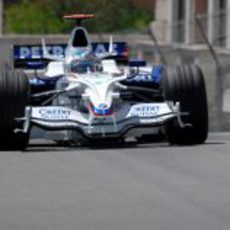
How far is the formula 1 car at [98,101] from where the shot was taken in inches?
637

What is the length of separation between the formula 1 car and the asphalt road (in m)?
0.35

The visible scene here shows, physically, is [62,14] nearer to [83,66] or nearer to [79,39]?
[79,39]

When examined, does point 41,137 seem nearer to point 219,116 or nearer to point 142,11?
point 219,116

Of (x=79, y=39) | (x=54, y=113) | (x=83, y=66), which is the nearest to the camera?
(x=54, y=113)

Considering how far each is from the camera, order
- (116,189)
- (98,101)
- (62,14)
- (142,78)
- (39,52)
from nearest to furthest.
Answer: (116,189), (98,101), (142,78), (39,52), (62,14)

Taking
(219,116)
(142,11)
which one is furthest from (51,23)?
(219,116)

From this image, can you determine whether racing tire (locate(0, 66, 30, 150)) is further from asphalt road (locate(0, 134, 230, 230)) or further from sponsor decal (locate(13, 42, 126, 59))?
sponsor decal (locate(13, 42, 126, 59))

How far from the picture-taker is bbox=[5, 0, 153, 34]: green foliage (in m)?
57.6

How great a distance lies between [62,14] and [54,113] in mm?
42682

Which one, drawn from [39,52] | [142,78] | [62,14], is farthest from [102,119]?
[62,14]

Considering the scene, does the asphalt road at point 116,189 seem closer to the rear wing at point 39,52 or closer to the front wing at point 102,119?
the front wing at point 102,119

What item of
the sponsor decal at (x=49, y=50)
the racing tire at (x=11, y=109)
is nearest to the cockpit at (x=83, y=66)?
the sponsor decal at (x=49, y=50)

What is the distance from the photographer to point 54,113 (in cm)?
1609

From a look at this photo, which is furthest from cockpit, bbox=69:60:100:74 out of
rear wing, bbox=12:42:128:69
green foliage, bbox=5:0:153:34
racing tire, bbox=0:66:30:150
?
green foliage, bbox=5:0:153:34
